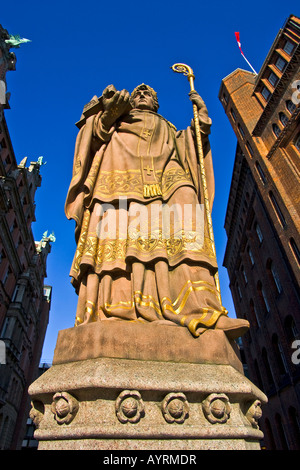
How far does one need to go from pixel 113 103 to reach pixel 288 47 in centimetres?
2636

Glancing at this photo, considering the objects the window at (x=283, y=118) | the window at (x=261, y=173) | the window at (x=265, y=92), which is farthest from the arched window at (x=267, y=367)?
the window at (x=265, y=92)

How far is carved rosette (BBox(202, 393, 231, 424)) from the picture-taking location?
1.98m

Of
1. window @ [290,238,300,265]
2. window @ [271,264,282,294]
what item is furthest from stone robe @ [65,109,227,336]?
window @ [271,264,282,294]

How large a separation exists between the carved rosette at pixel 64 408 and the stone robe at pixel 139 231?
2.75ft

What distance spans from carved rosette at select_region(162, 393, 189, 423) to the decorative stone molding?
38.3 inches

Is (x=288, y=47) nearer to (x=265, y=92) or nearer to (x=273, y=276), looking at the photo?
(x=265, y=92)

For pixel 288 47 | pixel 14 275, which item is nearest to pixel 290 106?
pixel 288 47

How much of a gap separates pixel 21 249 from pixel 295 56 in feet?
104

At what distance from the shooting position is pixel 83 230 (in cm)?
373

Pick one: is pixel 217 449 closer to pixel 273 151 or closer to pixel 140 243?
pixel 140 243

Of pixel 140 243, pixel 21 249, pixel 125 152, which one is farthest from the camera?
pixel 21 249

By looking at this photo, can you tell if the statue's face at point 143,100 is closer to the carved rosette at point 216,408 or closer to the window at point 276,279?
the carved rosette at point 216,408

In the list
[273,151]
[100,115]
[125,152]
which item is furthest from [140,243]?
[273,151]

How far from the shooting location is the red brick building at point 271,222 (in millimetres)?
18484
